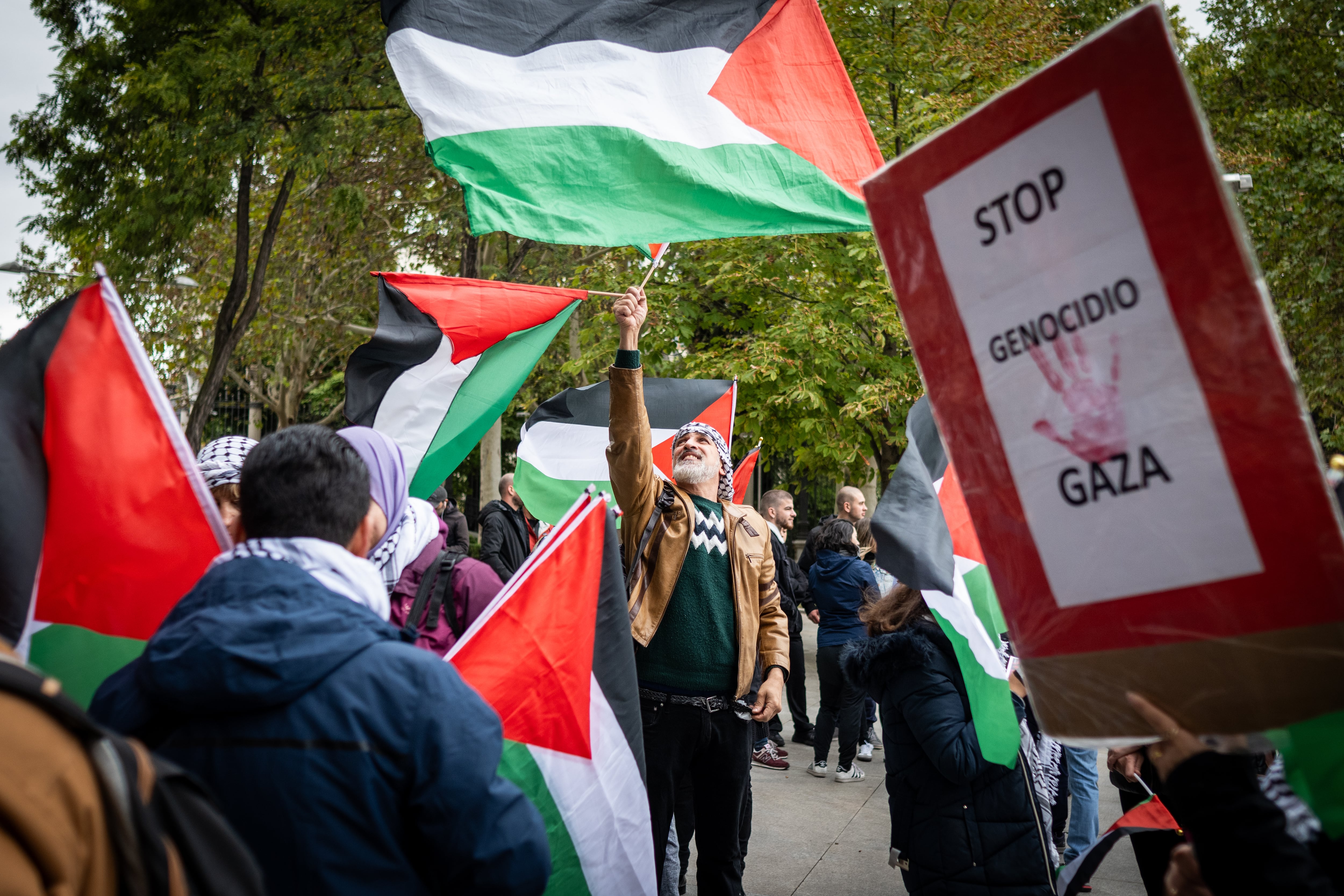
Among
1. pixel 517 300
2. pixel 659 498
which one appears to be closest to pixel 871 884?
pixel 659 498

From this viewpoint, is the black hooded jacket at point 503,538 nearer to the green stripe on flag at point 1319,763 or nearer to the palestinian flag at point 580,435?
the palestinian flag at point 580,435

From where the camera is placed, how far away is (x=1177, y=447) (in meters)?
1.37

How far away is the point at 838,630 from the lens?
7.44 meters

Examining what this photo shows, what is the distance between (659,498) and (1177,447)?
8.59ft

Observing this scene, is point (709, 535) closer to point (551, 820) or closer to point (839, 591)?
point (551, 820)

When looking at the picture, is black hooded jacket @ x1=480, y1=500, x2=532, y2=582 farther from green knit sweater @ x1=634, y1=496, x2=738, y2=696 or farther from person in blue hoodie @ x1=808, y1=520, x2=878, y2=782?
green knit sweater @ x1=634, y1=496, x2=738, y2=696

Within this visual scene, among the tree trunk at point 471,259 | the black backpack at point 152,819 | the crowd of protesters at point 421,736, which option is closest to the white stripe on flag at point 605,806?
the crowd of protesters at point 421,736

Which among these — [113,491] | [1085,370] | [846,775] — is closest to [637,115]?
[113,491]

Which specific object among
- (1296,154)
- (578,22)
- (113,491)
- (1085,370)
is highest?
(1296,154)

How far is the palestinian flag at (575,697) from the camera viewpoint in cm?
243

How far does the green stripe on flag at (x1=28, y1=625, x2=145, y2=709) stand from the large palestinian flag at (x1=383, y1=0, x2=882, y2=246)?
1897 millimetres

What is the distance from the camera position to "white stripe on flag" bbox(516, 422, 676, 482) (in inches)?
278

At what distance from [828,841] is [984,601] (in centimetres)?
276

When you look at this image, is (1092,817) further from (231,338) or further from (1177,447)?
(231,338)
